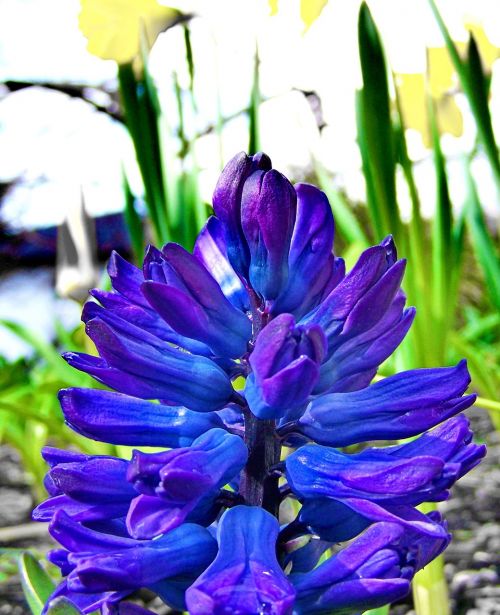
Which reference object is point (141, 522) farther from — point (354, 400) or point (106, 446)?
point (106, 446)

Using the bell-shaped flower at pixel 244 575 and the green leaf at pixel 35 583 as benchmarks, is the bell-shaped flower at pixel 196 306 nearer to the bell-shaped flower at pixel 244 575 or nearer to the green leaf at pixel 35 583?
the bell-shaped flower at pixel 244 575

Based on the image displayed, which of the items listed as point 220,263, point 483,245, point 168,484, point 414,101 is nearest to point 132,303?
point 220,263

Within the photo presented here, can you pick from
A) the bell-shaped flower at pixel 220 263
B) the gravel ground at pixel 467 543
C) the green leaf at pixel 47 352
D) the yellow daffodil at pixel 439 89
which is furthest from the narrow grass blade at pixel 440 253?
the green leaf at pixel 47 352

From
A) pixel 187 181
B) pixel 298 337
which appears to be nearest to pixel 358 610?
pixel 298 337

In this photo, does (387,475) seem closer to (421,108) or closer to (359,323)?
(359,323)

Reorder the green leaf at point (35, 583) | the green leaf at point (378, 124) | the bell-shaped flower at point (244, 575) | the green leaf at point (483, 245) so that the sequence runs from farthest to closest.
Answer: the green leaf at point (483, 245)
the green leaf at point (378, 124)
the green leaf at point (35, 583)
the bell-shaped flower at point (244, 575)
